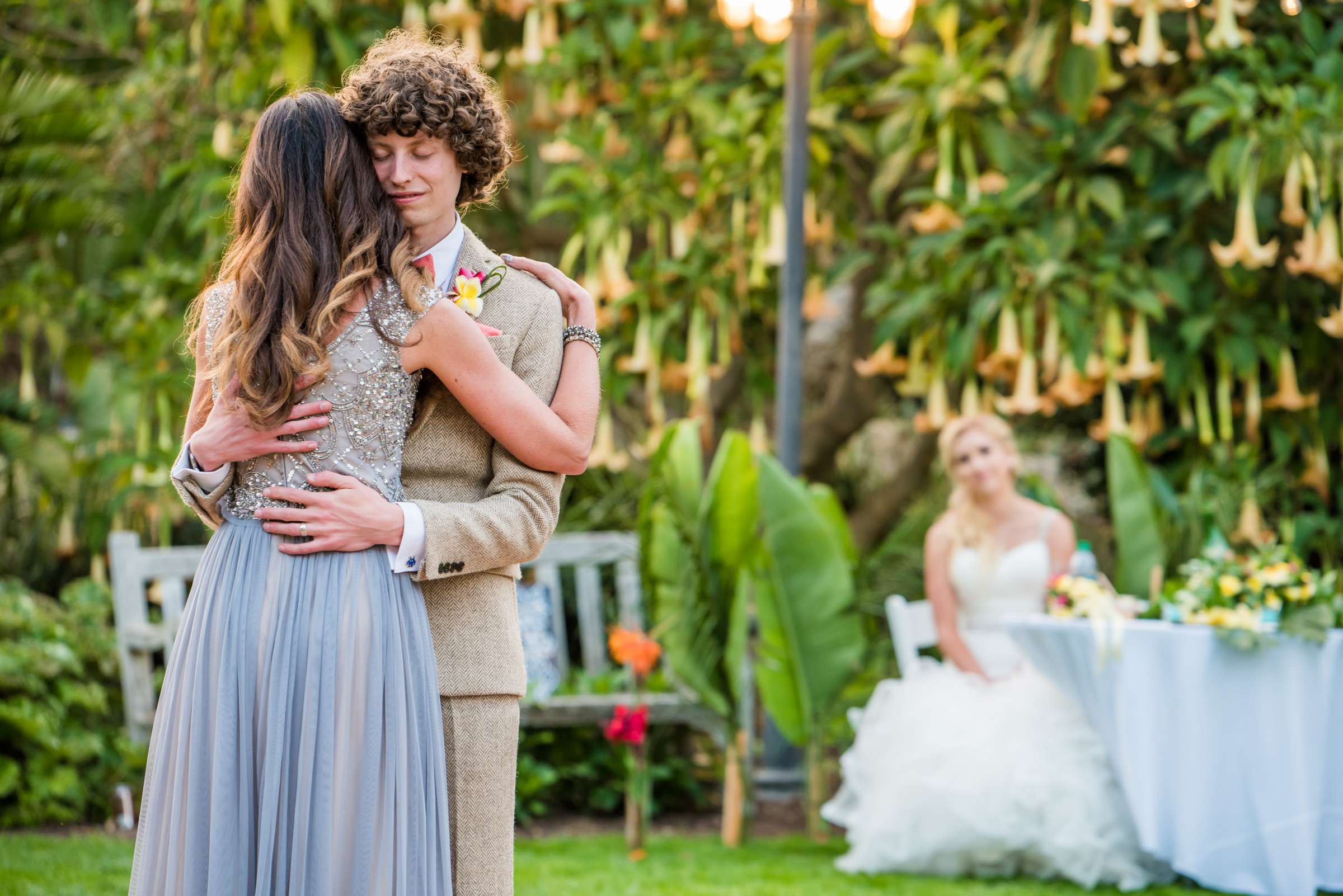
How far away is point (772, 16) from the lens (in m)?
5.21

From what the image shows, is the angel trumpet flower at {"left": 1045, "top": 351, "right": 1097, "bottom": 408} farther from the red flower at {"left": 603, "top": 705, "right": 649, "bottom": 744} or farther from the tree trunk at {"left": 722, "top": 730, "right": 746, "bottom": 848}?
the red flower at {"left": 603, "top": 705, "right": 649, "bottom": 744}

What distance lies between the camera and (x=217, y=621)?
196 centimetres

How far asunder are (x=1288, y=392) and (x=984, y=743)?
2038 millimetres

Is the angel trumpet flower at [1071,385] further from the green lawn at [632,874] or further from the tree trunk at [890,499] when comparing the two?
the green lawn at [632,874]

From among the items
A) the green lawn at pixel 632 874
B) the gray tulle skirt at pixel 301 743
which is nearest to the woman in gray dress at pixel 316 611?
the gray tulle skirt at pixel 301 743

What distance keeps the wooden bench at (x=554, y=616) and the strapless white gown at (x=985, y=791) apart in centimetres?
74

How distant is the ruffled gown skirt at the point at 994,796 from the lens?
14.5ft

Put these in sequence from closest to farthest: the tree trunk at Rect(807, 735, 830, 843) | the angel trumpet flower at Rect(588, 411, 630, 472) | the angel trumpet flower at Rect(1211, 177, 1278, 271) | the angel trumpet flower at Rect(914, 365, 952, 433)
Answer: the angel trumpet flower at Rect(1211, 177, 1278, 271) → the tree trunk at Rect(807, 735, 830, 843) → the angel trumpet flower at Rect(914, 365, 952, 433) → the angel trumpet flower at Rect(588, 411, 630, 472)

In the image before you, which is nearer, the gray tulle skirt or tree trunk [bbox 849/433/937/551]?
the gray tulle skirt

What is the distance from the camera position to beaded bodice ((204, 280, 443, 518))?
1950mm

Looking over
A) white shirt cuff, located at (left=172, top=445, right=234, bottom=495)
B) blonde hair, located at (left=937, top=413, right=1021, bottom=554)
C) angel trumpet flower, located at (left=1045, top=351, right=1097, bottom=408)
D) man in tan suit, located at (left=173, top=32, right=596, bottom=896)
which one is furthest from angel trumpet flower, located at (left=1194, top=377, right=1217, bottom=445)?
white shirt cuff, located at (left=172, top=445, right=234, bottom=495)

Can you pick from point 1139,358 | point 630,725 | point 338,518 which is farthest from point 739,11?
point 338,518

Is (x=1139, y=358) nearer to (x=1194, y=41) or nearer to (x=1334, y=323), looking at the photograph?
(x=1334, y=323)

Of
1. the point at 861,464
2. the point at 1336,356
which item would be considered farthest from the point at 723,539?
the point at 861,464
